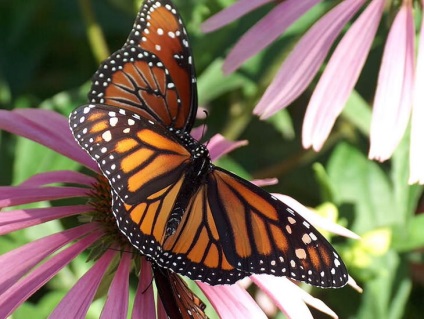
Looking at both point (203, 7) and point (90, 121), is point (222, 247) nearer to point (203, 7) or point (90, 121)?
point (90, 121)

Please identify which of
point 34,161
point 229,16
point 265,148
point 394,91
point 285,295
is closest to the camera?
point 285,295

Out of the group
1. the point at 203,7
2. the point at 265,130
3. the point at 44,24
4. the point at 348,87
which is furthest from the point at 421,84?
the point at 44,24

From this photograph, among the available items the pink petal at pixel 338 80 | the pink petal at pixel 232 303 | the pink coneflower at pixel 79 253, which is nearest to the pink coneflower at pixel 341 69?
the pink petal at pixel 338 80

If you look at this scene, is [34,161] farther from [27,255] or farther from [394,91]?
[394,91]

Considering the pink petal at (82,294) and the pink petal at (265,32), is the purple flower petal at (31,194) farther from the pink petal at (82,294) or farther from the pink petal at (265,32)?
the pink petal at (265,32)

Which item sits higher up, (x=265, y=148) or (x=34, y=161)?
(x=34, y=161)

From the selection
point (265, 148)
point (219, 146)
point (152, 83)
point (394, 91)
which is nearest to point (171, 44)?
point (152, 83)

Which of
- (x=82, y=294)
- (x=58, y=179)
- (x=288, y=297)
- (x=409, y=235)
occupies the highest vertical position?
(x=58, y=179)
